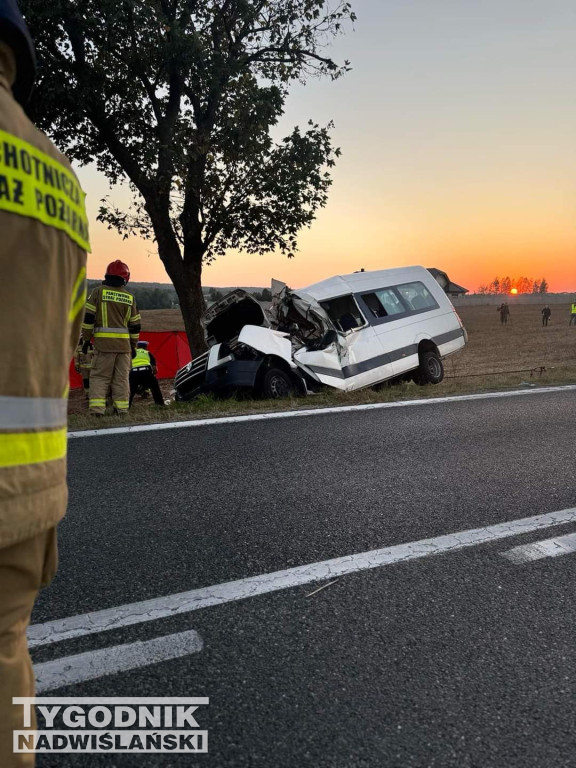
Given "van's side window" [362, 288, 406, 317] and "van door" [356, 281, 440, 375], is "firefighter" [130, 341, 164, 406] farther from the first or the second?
"van's side window" [362, 288, 406, 317]

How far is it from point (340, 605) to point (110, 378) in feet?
20.9

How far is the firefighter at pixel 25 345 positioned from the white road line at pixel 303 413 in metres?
4.85

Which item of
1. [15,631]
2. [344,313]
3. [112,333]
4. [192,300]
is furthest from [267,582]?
[192,300]

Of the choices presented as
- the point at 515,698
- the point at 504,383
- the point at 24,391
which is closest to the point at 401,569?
the point at 515,698

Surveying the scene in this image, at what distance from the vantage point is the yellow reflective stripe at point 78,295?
134cm

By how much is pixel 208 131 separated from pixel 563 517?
1172 cm

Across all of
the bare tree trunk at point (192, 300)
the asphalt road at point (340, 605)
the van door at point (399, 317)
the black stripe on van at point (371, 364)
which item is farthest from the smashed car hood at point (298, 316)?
the bare tree trunk at point (192, 300)

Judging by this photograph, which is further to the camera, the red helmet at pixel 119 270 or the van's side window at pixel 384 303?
the van's side window at pixel 384 303

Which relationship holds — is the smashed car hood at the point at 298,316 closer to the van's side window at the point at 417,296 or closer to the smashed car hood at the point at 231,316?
the smashed car hood at the point at 231,316

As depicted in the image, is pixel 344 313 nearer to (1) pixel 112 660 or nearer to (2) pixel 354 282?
(2) pixel 354 282

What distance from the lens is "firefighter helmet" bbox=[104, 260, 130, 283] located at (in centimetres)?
796

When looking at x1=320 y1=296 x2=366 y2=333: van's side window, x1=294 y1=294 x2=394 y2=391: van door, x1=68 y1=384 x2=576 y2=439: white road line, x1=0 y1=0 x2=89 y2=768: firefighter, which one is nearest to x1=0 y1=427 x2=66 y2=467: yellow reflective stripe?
x1=0 y1=0 x2=89 y2=768: firefighter

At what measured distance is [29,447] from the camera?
1.21 metres

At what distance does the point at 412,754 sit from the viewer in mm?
1768
